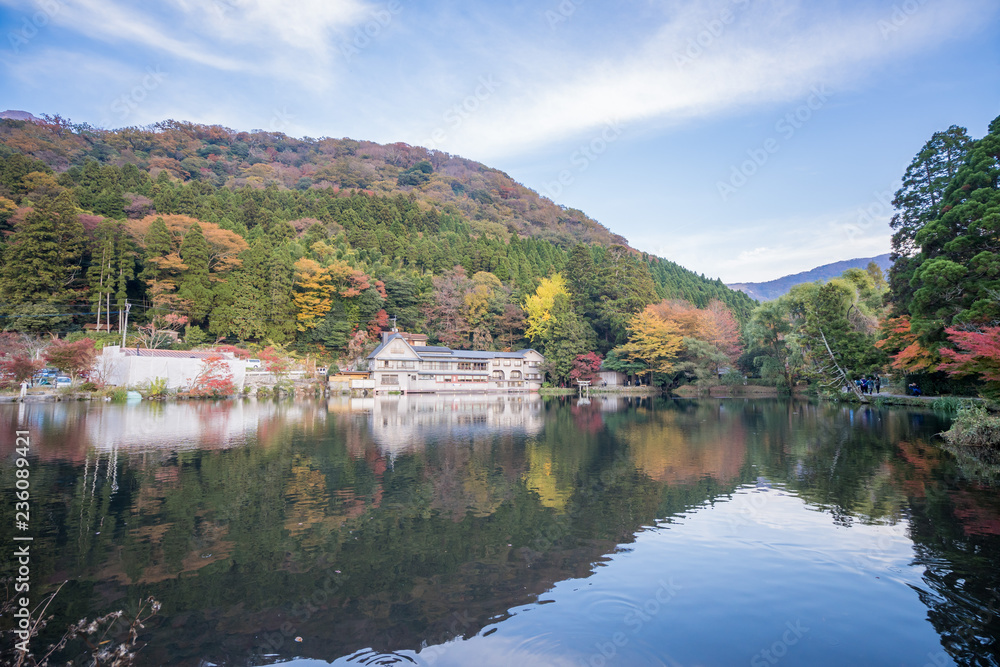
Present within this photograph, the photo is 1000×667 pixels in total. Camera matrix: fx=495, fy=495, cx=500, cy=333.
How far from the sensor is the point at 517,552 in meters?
6.11

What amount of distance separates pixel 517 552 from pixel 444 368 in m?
32.9

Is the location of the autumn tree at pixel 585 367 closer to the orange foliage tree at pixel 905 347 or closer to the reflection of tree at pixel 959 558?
the orange foliage tree at pixel 905 347

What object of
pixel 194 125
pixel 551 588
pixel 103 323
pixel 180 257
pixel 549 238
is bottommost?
pixel 551 588

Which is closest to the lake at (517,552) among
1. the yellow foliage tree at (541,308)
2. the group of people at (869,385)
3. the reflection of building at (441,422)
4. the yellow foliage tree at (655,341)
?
the reflection of building at (441,422)

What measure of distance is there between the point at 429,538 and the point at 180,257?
35503 mm

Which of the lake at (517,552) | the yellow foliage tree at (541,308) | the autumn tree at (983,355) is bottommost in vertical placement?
the lake at (517,552)

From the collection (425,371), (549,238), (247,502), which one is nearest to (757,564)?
(247,502)

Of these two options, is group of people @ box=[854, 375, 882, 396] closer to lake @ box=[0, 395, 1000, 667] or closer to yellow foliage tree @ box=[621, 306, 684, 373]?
yellow foliage tree @ box=[621, 306, 684, 373]

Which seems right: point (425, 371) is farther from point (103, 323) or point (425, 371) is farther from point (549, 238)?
point (549, 238)

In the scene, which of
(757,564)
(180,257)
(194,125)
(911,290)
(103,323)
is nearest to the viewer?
(757,564)

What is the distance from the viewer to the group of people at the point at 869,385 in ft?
87.1

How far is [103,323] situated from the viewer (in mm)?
31703

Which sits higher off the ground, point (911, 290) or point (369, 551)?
point (911, 290)

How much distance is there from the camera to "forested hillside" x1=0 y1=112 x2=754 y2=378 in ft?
102
